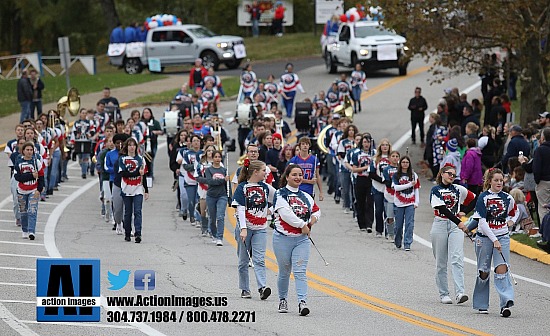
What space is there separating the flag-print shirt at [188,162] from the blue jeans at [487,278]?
22.4 ft

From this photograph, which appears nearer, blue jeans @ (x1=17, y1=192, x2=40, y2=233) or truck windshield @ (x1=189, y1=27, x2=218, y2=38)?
blue jeans @ (x1=17, y1=192, x2=40, y2=233)

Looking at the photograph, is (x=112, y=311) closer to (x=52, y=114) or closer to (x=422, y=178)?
(x=52, y=114)

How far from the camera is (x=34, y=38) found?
68125 mm

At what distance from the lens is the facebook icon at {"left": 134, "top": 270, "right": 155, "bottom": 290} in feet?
49.1

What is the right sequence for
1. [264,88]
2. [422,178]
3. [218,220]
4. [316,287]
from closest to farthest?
[316,287] < [218,220] < [422,178] < [264,88]

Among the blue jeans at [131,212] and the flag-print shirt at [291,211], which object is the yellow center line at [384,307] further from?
the blue jeans at [131,212]

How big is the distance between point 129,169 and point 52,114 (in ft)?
20.9

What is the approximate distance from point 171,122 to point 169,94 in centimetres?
1592

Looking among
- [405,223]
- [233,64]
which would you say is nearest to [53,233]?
[405,223]

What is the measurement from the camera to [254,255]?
1427 cm

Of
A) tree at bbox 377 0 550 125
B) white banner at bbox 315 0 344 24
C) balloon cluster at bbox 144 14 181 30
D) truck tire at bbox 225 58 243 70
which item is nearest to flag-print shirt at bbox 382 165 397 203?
tree at bbox 377 0 550 125

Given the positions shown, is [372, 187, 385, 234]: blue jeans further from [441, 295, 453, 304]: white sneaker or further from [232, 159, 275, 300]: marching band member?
[232, 159, 275, 300]: marching band member

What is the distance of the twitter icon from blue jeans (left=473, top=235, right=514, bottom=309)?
4.36m

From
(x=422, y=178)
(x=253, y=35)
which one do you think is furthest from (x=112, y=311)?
(x=253, y=35)
